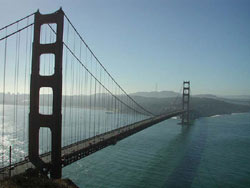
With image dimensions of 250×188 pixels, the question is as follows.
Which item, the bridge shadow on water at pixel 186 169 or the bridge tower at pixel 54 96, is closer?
the bridge tower at pixel 54 96

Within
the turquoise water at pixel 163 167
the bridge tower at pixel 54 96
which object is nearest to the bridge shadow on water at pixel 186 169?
the turquoise water at pixel 163 167

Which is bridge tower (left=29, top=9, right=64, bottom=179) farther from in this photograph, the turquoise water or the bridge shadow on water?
the bridge shadow on water

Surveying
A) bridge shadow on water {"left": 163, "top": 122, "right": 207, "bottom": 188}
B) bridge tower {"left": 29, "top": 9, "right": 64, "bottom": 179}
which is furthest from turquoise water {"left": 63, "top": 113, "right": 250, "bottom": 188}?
bridge tower {"left": 29, "top": 9, "right": 64, "bottom": 179}

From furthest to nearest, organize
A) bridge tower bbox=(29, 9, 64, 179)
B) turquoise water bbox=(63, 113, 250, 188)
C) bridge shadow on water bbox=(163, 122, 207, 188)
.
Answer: turquoise water bbox=(63, 113, 250, 188), bridge shadow on water bbox=(163, 122, 207, 188), bridge tower bbox=(29, 9, 64, 179)

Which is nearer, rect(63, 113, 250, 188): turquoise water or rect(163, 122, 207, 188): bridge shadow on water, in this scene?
rect(163, 122, 207, 188): bridge shadow on water

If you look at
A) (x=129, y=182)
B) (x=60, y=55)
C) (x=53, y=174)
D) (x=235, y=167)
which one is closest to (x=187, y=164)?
(x=235, y=167)

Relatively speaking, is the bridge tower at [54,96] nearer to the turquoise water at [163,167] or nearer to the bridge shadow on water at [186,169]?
the turquoise water at [163,167]

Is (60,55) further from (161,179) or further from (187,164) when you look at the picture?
(187,164)

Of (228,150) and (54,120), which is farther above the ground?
(54,120)

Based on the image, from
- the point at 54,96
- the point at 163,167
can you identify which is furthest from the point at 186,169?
the point at 54,96
